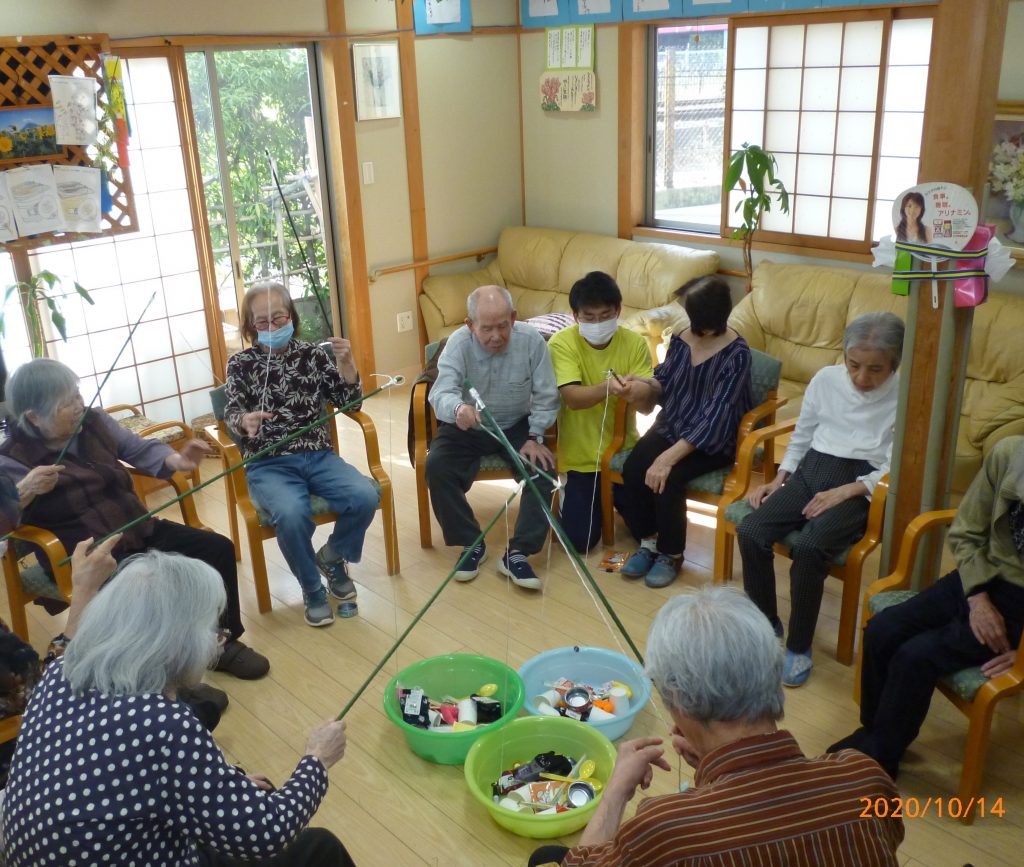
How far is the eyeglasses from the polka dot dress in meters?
1.96

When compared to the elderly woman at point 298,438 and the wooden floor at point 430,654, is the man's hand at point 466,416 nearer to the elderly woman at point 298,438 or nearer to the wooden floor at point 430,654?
the elderly woman at point 298,438

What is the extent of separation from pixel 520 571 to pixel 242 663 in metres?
1.04

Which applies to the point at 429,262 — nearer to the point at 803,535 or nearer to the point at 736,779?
the point at 803,535

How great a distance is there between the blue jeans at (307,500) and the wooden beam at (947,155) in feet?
5.83

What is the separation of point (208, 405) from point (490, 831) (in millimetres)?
3379

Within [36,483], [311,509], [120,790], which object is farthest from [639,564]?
[120,790]

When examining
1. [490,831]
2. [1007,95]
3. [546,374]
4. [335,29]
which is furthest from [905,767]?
[335,29]

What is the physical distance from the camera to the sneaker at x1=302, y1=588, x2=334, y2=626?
347 centimetres

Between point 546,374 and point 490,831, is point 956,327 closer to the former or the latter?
point 546,374

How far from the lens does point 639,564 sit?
3711mm

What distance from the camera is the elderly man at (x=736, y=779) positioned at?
4.55ft

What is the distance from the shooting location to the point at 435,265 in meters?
6.08

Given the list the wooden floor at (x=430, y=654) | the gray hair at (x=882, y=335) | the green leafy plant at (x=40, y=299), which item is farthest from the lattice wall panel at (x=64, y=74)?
the gray hair at (x=882, y=335)
